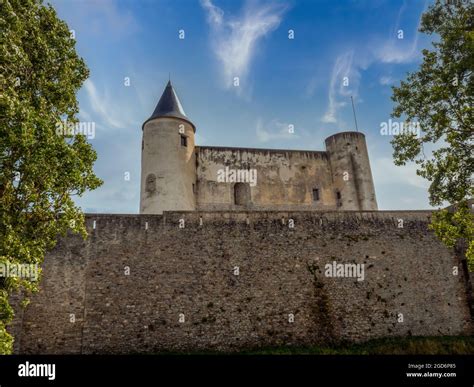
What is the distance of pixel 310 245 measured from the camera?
17969 mm

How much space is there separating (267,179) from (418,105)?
15853 millimetres

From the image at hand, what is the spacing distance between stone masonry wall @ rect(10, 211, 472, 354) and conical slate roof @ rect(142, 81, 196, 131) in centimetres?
1052

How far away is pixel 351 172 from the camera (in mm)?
28953

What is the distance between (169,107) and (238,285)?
14688 millimetres

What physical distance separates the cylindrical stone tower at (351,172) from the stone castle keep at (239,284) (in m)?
9.18

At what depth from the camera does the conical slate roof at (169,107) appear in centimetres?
2596

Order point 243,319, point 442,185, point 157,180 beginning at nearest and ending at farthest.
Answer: point 442,185 < point 243,319 < point 157,180

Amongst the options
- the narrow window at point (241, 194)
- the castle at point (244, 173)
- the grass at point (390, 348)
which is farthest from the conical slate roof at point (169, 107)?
the grass at point (390, 348)

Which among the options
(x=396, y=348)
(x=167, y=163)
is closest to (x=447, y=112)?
(x=396, y=348)

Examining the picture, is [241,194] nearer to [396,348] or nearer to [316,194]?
[316,194]

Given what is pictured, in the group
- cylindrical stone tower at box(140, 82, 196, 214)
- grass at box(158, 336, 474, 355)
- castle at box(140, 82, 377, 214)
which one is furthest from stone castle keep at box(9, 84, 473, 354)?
castle at box(140, 82, 377, 214)

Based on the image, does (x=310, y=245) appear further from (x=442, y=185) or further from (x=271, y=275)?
(x=442, y=185)

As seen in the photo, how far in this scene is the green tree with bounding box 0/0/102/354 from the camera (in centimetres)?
975

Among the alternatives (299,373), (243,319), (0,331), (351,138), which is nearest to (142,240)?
(243,319)
